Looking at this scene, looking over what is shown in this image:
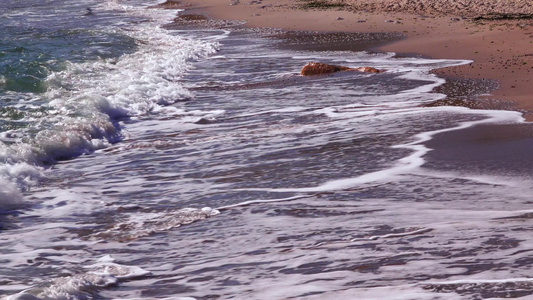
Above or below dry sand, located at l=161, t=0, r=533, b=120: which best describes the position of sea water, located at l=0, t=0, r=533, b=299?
below

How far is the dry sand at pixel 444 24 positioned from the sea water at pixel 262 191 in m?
1.12

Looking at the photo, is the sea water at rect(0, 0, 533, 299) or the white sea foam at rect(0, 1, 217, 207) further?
the white sea foam at rect(0, 1, 217, 207)

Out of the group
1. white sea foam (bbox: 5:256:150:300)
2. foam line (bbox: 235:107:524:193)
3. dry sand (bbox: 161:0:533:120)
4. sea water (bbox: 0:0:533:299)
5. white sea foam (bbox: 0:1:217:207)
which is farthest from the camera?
dry sand (bbox: 161:0:533:120)

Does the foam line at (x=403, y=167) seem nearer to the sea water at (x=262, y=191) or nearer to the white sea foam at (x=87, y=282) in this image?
the sea water at (x=262, y=191)

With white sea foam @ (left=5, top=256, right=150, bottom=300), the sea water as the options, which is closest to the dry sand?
the sea water

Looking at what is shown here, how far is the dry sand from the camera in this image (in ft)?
40.6

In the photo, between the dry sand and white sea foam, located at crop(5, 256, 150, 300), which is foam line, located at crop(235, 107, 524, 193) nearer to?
the dry sand

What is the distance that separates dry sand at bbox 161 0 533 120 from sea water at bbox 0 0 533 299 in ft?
3.68

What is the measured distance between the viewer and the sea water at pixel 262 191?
15.4 ft

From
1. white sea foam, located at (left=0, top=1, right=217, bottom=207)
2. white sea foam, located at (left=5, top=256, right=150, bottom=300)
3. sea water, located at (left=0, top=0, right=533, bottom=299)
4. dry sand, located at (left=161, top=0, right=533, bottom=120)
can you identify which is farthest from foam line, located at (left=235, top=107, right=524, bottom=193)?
white sea foam, located at (left=0, top=1, right=217, bottom=207)

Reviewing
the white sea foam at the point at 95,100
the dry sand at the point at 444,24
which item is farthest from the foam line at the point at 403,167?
the white sea foam at the point at 95,100

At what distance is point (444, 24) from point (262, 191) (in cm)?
1382

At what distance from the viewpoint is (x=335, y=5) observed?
26.3 metres

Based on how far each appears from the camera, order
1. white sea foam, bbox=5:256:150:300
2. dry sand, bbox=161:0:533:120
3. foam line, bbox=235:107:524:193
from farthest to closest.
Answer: dry sand, bbox=161:0:533:120 → foam line, bbox=235:107:524:193 → white sea foam, bbox=5:256:150:300
